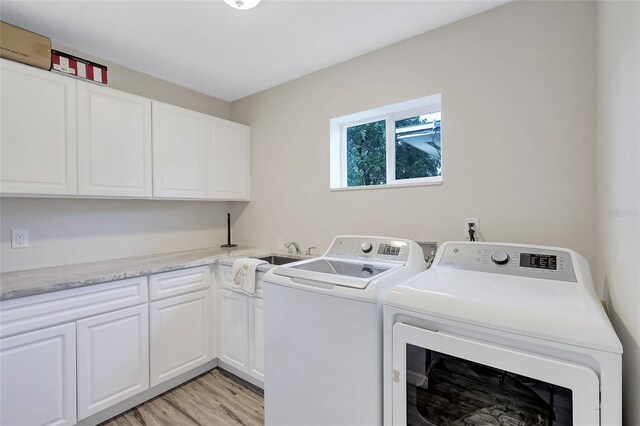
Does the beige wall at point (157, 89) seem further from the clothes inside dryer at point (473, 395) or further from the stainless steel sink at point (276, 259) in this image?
the clothes inside dryer at point (473, 395)

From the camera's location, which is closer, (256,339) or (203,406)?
(203,406)

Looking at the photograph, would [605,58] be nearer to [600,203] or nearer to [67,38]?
[600,203]

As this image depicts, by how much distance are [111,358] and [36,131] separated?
4.50 ft

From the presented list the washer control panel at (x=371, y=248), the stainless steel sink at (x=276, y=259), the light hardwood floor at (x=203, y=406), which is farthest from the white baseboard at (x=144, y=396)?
the washer control panel at (x=371, y=248)

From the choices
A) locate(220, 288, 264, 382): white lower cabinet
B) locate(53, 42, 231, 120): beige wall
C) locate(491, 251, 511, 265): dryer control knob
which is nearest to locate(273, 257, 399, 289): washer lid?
locate(491, 251, 511, 265): dryer control knob

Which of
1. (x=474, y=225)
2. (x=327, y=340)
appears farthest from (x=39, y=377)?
(x=474, y=225)

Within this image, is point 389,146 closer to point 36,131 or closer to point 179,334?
point 179,334

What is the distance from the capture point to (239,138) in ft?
9.26

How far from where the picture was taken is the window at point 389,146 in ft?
6.70

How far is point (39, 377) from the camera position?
1453 mm

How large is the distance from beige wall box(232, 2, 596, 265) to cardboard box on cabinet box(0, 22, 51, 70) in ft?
5.50

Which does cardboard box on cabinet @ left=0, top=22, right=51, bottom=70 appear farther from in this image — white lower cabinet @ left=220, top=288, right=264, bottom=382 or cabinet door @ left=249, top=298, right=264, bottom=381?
cabinet door @ left=249, top=298, right=264, bottom=381

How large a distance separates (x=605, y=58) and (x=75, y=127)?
274 cm

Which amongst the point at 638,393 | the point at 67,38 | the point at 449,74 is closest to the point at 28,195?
the point at 67,38
